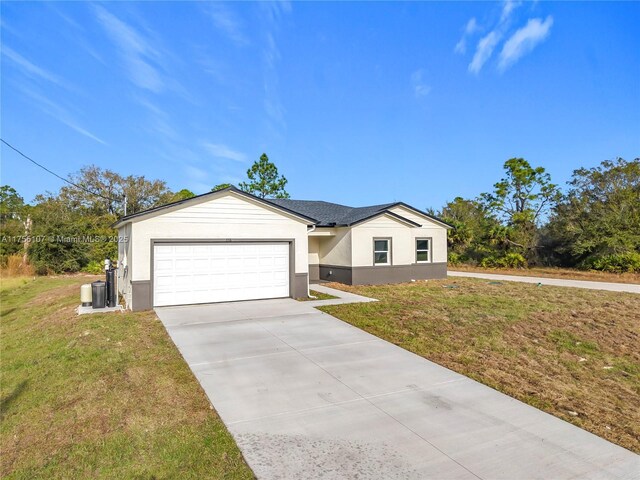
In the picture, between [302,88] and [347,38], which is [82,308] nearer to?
[347,38]

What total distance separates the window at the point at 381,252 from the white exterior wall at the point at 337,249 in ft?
4.70

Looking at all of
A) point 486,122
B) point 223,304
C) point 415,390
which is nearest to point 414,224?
point 486,122

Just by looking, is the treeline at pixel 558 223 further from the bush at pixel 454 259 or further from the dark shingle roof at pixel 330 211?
the dark shingle roof at pixel 330 211

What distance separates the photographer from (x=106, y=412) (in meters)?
4.60

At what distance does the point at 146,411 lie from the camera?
462 centimetres

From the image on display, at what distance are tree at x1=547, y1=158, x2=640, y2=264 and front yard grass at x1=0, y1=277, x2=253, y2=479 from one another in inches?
1038

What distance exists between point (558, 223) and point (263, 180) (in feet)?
99.9

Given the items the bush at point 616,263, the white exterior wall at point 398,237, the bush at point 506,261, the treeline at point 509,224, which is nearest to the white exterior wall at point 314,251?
the white exterior wall at point 398,237

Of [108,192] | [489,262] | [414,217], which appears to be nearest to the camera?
[414,217]

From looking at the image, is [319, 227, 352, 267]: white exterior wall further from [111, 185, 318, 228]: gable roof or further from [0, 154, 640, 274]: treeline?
[0, 154, 640, 274]: treeline

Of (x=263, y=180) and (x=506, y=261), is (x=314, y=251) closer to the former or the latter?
(x=506, y=261)

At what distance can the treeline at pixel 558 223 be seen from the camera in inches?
902

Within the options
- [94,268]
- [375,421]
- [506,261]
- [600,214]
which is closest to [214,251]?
[375,421]

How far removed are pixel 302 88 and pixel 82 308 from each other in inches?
620
